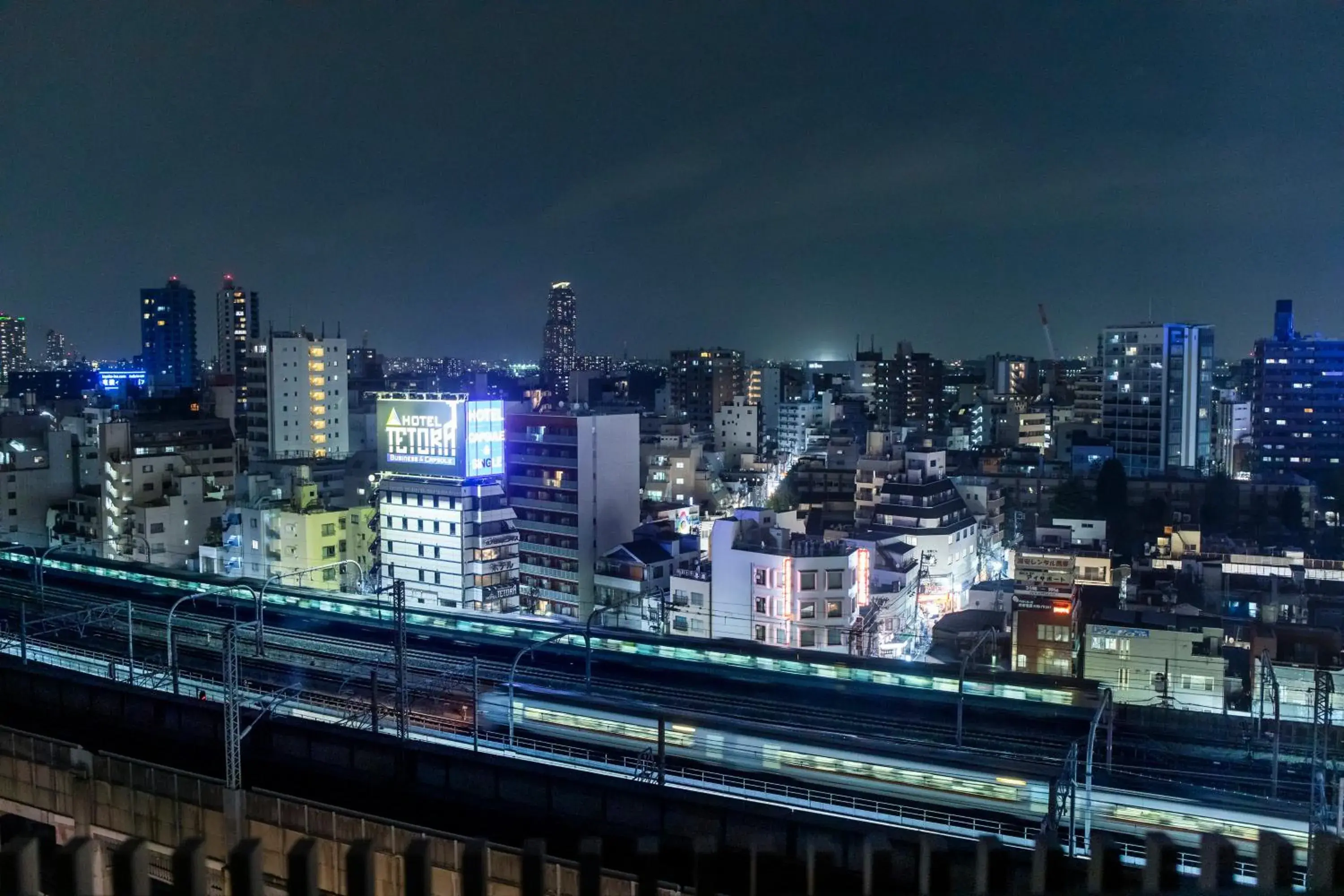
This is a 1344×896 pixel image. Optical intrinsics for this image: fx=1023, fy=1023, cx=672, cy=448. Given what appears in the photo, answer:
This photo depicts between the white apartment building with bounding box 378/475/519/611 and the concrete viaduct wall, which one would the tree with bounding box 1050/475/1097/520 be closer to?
the white apartment building with bounding box 378/475/519/611

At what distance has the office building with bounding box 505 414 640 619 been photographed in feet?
47.6

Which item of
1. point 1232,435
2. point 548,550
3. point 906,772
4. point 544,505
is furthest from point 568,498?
point 1232,435

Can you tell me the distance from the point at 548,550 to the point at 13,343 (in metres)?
49.7

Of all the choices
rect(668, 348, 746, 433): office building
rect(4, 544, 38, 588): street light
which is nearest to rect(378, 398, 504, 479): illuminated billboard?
rect(4, 544, 38, 588): street light

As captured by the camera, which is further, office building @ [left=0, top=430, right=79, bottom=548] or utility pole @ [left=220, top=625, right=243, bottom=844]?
office building @ [left=0, top=430, right=79, bottom=548]

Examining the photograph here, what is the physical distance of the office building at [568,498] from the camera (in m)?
14.5

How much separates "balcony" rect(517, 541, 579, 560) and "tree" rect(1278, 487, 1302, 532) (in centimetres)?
1254

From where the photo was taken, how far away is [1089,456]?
79.2 feet

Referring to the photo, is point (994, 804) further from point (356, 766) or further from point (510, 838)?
point (356, 766)

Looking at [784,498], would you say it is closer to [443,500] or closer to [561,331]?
[443,500]

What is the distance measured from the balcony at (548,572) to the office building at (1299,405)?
20.6 meters

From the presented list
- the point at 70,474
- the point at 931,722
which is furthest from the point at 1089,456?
the point at 70,474

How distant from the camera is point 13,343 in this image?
5222cm

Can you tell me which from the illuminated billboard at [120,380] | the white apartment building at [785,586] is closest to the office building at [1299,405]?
the white apartment building at [785,586]
